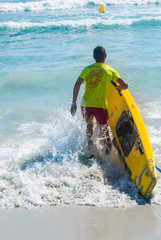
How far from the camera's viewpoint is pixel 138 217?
3.13 m

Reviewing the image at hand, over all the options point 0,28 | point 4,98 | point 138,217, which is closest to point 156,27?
point 0,28

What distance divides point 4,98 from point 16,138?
2.55 m

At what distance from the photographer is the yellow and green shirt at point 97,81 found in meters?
3.87

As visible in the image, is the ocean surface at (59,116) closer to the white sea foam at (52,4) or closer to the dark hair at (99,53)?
the dark hair at (99,53)

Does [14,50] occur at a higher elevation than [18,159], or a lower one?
higher

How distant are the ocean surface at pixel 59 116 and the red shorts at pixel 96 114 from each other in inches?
11.0

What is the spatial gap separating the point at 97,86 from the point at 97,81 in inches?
2.8

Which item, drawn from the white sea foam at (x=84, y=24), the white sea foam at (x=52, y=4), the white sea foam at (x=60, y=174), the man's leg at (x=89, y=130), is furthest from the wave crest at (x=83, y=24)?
the man's leg at (x=89, y=130)

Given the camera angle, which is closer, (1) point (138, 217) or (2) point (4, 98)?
(1) point (138, 217)

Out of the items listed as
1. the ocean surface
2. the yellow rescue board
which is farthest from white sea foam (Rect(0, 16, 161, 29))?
the yellow rescue board

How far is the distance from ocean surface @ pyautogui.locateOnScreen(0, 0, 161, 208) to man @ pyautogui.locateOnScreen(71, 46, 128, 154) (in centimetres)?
39

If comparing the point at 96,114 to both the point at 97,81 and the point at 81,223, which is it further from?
the point at 81,223

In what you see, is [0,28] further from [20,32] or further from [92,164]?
[92,164]

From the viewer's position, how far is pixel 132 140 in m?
3.93
